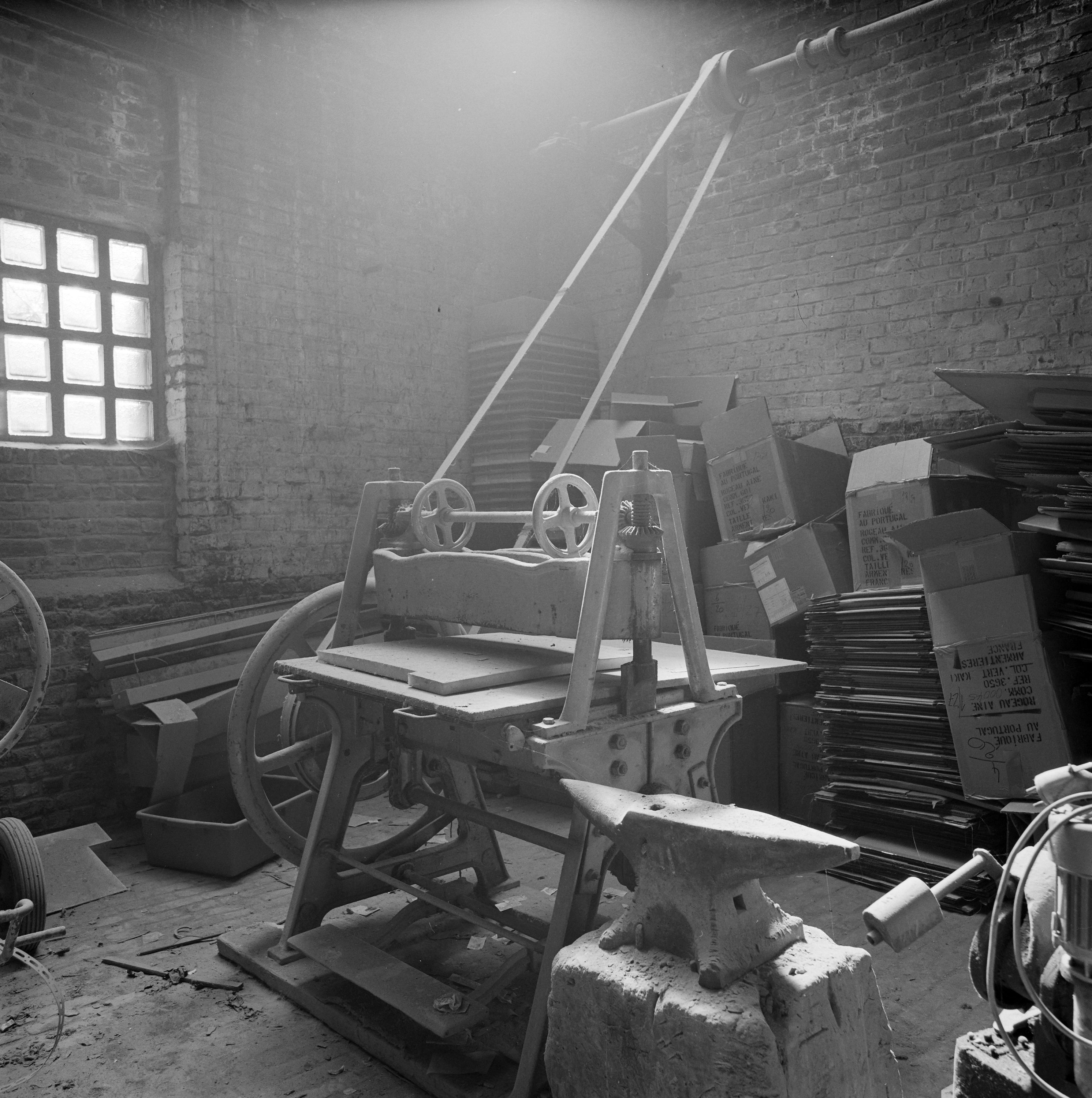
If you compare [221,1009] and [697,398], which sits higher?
[697,398]

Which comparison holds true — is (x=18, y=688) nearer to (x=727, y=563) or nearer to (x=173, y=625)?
(x=173, y=625)

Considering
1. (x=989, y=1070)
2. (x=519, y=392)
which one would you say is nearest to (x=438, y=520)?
(x=989, y=1070)

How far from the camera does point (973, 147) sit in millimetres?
4293

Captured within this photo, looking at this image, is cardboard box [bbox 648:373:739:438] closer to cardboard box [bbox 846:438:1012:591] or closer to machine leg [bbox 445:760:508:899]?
cardboard box [bbox 846:438:1012:591]

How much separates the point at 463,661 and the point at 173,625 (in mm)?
2250

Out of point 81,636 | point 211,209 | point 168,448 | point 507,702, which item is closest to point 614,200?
point 211,209

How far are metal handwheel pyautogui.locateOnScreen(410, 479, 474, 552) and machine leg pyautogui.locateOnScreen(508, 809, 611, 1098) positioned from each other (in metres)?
1.02

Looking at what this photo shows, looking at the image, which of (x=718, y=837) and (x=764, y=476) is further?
(x=764, y=476)

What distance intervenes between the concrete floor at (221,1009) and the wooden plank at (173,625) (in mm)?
1067

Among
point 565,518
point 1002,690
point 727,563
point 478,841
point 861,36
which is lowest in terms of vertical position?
point 478,841

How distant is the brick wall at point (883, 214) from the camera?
409cm

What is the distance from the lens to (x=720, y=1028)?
4.51 feet

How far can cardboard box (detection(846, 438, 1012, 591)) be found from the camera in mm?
3707

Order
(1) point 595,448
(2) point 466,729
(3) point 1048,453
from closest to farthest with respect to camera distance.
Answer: (2) point 466,729 < (3) point 1048,453 < (1) point 595,448
